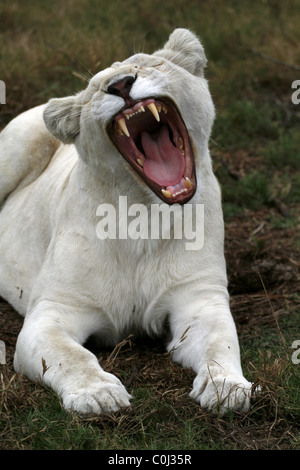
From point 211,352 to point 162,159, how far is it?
927 mm

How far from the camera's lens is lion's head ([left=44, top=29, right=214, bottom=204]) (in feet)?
12.0

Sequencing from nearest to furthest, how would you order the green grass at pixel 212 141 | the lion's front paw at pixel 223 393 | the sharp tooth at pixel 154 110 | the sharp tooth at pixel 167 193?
the green grass at pixel 212 141
the lion's front paw at pixel 223 393
the sharp tooth at pixel 154 110
the sharp tooth at pixel 167 193

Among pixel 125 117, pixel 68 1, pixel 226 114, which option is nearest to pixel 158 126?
pixel 125 117

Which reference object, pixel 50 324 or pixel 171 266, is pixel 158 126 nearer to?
pixel 171 266

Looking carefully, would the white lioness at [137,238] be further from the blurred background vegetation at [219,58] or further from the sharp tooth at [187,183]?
the blurred background vegetation at [219,58]

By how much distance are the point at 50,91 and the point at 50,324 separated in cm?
415

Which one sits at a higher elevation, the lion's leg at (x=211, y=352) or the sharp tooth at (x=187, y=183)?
the sharp tooth at (x=187, y=183)

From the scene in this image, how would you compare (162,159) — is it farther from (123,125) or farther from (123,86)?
(123,86)

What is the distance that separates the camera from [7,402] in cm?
328

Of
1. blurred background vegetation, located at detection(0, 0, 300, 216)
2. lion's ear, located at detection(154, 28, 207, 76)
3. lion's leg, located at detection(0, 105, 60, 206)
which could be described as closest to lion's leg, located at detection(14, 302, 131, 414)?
lion's ear, located at detection(154, 28, 207, 76)

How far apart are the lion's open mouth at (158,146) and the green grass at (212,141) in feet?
1.58

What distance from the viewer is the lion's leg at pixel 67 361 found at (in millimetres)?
3178

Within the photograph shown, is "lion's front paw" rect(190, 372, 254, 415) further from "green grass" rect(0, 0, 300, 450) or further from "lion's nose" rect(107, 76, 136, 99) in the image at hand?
"lion's nose" rect(107, 76, 136, 99)

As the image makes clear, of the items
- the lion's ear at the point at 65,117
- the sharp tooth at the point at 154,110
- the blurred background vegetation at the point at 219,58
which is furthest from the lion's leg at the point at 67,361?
the blurred background vegetation at the point at 219,58
